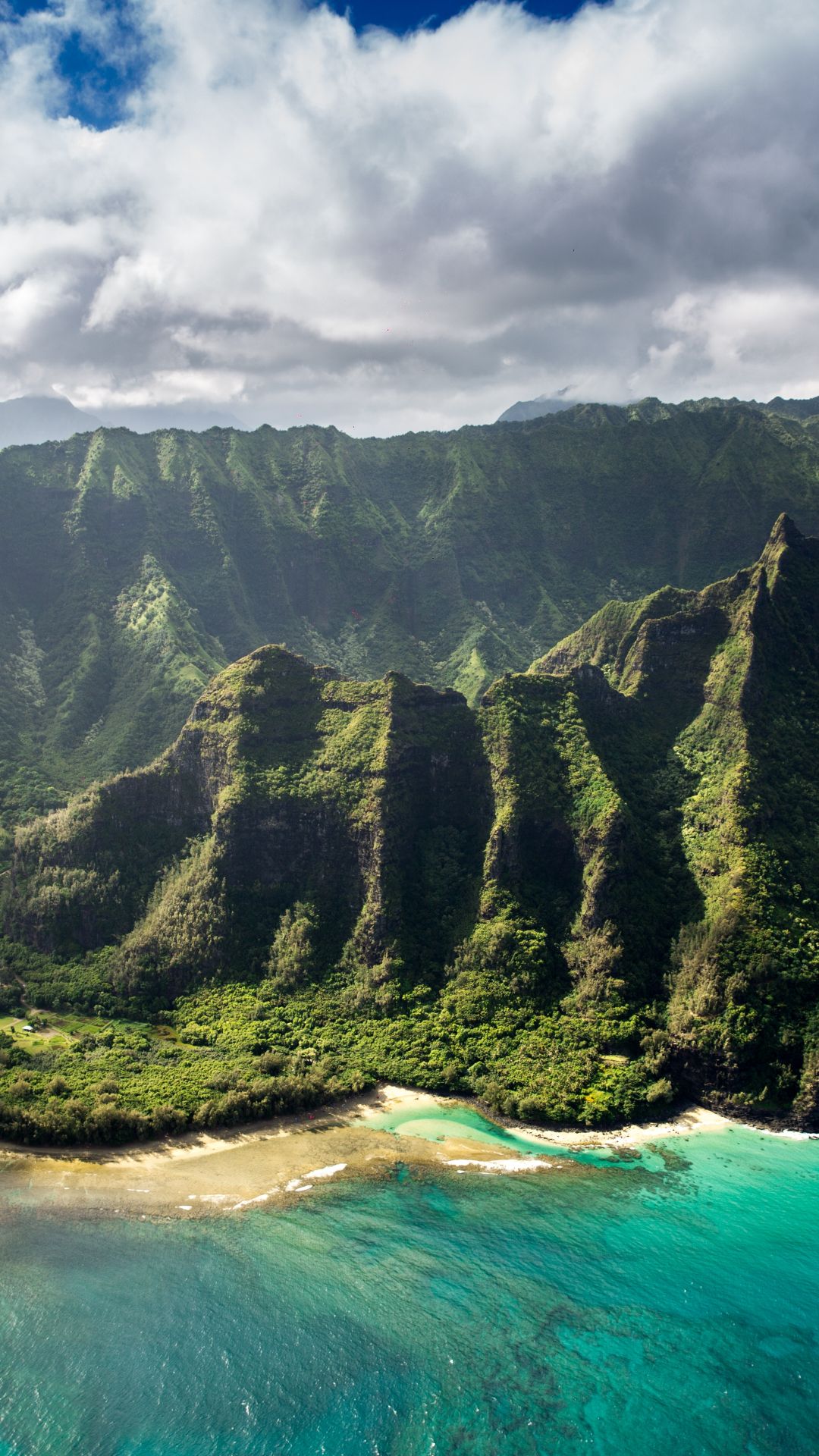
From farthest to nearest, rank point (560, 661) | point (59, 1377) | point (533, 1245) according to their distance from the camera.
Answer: point (560, 661)
point (533, 1245)
point (59, 1377)

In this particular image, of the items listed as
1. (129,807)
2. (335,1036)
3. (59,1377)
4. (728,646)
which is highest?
(728,646)

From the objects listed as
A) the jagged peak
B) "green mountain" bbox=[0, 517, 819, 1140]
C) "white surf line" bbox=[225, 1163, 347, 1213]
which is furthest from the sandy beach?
the jagged peak

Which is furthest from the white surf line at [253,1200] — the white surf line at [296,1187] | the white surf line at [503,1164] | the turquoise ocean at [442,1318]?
the white surf line at [503,1164]

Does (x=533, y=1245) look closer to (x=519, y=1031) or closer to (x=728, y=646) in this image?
(x=519, y=1031)

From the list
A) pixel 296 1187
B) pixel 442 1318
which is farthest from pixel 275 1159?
pixel 442 1318

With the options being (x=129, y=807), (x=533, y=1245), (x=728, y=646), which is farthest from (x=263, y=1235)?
(x=728, y=646)

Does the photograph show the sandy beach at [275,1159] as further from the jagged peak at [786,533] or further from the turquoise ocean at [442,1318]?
the jagged peak at [786,533]

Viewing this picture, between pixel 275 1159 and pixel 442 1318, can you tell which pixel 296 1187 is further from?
pixel 442 1318
